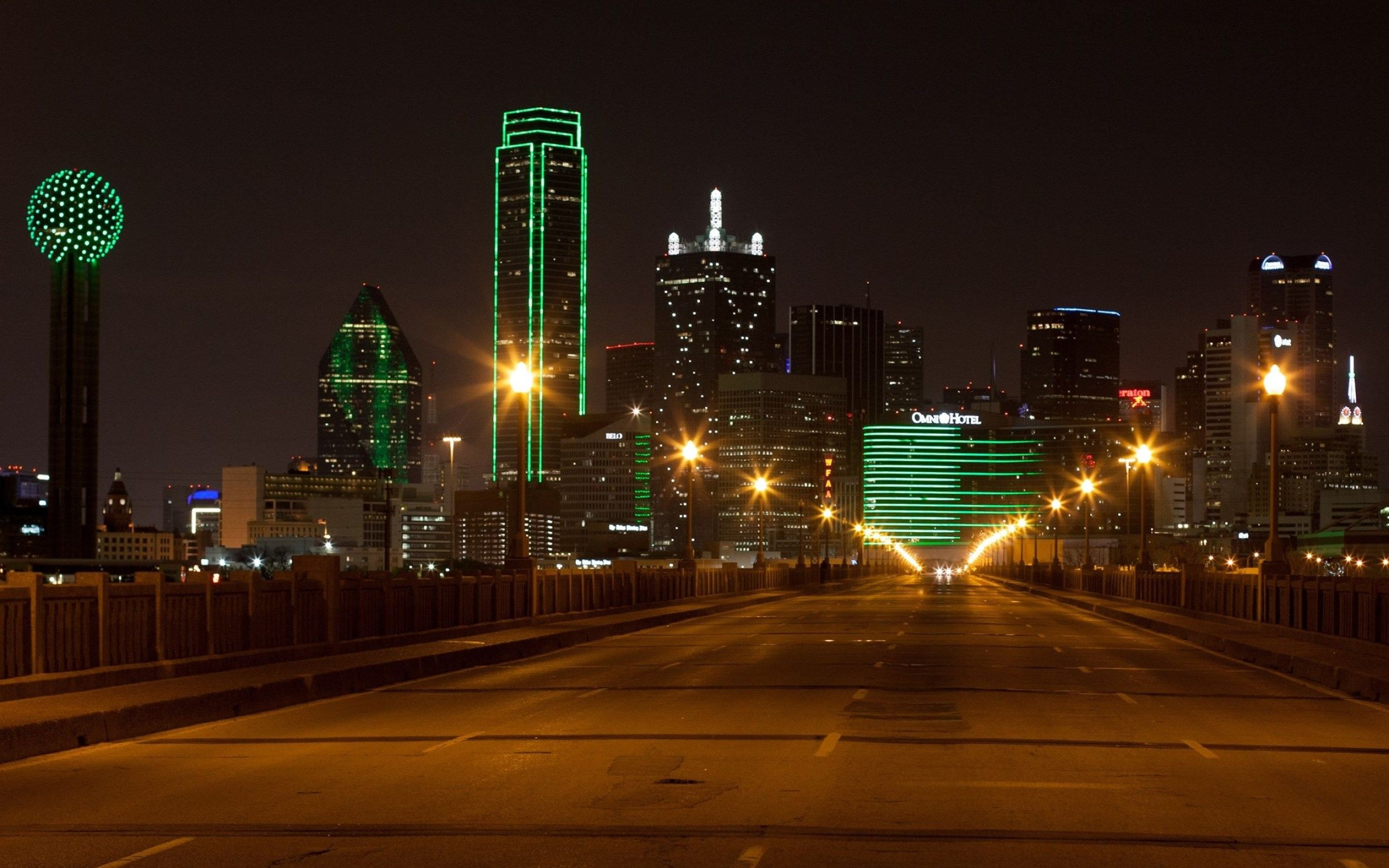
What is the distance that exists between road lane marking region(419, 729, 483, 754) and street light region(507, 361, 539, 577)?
17867mm

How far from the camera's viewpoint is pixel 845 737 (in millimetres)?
15656

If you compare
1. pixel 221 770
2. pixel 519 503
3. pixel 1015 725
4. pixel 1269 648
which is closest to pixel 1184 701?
pixel 1015 725

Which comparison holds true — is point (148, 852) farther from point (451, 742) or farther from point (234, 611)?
point (234, 611)

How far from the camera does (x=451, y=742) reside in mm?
15570

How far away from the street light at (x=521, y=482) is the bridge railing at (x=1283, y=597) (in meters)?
16.0

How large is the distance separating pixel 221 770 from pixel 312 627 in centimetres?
1160

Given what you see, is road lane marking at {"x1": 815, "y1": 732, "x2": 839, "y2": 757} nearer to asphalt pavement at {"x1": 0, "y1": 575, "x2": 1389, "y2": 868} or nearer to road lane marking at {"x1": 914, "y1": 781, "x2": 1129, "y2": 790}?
asphalt pavement at {"x1": 0, "y1": 575, "x2": 1389, "y2": 868}

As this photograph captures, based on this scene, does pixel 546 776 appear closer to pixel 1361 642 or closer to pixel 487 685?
pixel 487 685

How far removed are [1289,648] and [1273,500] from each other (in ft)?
33.1

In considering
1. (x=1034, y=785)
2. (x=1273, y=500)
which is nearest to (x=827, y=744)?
(x=1034, y=785)

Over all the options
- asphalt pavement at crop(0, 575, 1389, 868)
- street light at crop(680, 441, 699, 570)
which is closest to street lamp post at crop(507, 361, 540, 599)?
asphalt pavement at crop(0, 575, 1389, 868)

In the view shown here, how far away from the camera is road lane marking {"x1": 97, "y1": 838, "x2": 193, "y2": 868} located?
31.7 ft

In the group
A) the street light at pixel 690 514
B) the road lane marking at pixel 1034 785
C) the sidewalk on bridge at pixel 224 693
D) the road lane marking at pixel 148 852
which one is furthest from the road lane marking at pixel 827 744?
the street light at pixel 690 514

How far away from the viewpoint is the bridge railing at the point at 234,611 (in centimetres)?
1812
